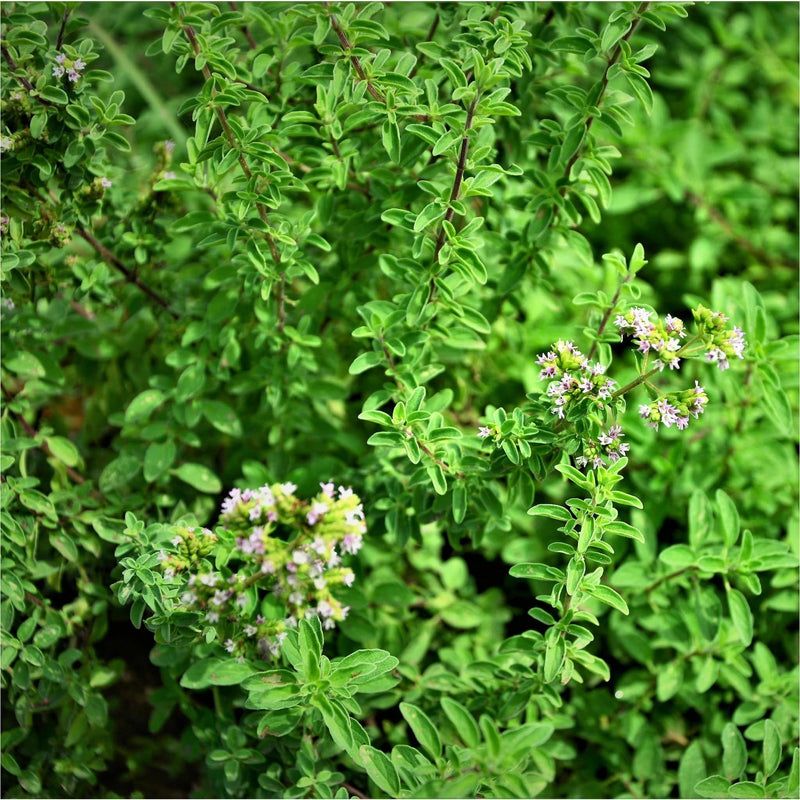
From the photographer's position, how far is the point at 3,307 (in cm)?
236

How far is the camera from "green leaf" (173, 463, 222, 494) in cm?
250

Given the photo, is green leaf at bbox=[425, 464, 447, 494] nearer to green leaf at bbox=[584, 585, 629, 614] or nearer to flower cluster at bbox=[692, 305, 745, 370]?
green leaf at bbox=[584, 585, 629, 614]

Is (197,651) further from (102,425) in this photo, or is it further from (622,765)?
(622,765)

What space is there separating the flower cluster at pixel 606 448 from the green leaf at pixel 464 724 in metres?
0.61

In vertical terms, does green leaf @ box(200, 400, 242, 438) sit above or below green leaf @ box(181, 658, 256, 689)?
above

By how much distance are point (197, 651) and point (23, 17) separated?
67.0 inches

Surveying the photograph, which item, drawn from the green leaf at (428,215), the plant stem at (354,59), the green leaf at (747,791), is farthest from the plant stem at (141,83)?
the green leaf at (747,791)

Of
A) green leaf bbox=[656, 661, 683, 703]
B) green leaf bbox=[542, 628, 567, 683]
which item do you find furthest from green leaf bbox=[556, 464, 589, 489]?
green leaf bbox=[656, 661, 683, 703]

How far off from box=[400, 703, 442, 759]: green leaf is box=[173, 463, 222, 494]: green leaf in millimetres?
917

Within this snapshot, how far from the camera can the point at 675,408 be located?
1812 millimetres

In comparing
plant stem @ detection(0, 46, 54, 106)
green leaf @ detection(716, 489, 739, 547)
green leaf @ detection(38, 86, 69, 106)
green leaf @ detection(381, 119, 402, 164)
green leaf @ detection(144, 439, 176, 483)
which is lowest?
green leaf @ detection(716, 489, 739, 547)

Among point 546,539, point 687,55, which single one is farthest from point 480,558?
point 687,55

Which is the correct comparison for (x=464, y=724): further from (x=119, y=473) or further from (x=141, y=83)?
(x=141, y=83)

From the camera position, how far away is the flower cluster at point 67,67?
→ 206 centimetres
